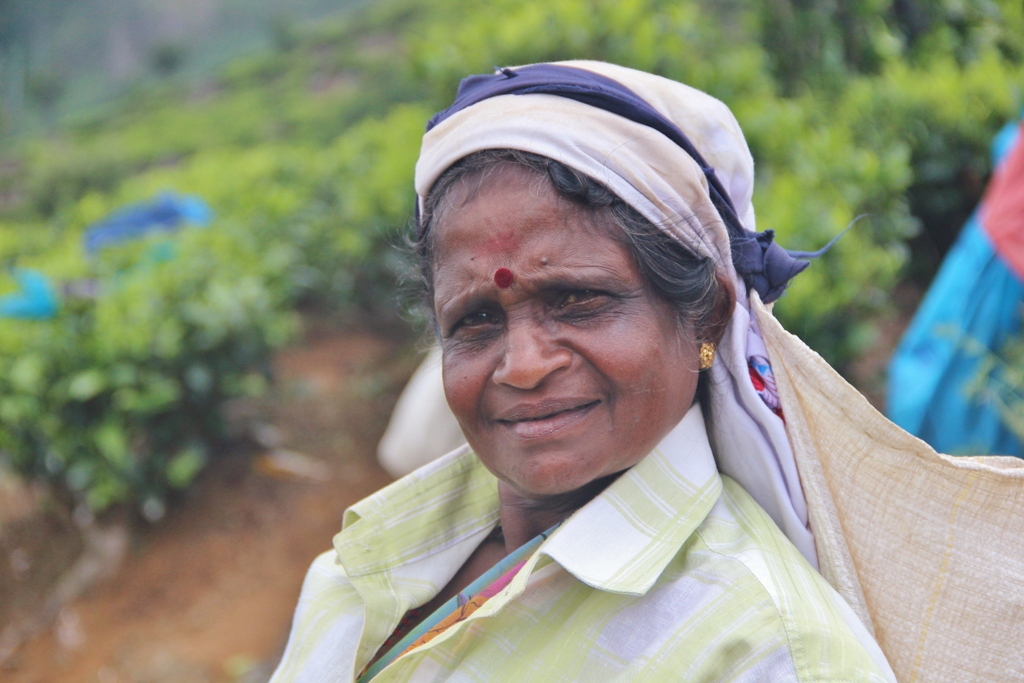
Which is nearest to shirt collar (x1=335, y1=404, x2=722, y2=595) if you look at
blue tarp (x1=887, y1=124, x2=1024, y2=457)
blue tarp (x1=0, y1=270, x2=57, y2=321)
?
blue tarp (x1=887, y1=124, x2=1024, y2=457)

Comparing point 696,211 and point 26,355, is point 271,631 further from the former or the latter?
point 696,211

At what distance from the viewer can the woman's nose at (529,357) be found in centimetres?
137

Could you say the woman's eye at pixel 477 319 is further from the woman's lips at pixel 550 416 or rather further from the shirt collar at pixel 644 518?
the shirt collar at pixel 644 518

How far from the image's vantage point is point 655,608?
1.32m

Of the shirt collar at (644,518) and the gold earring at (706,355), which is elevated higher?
the gold earring at (706,355)

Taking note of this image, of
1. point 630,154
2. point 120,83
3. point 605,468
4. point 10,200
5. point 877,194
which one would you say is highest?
point 630,154

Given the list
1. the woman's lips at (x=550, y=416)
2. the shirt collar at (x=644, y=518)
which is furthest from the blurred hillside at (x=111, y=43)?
the shirt collar at (x=644, y=518)

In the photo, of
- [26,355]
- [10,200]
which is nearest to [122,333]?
[26,355]

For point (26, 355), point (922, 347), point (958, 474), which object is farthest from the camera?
point (26, 355)

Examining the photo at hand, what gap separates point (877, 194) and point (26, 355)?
4439mm

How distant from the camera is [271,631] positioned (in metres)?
3.89

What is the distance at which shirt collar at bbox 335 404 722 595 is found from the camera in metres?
1.35

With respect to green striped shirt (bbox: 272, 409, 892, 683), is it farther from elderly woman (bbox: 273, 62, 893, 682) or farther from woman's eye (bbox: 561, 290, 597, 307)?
woman's eye (bbox: 561, 290, 597, 307)

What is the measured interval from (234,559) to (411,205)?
2.32m
